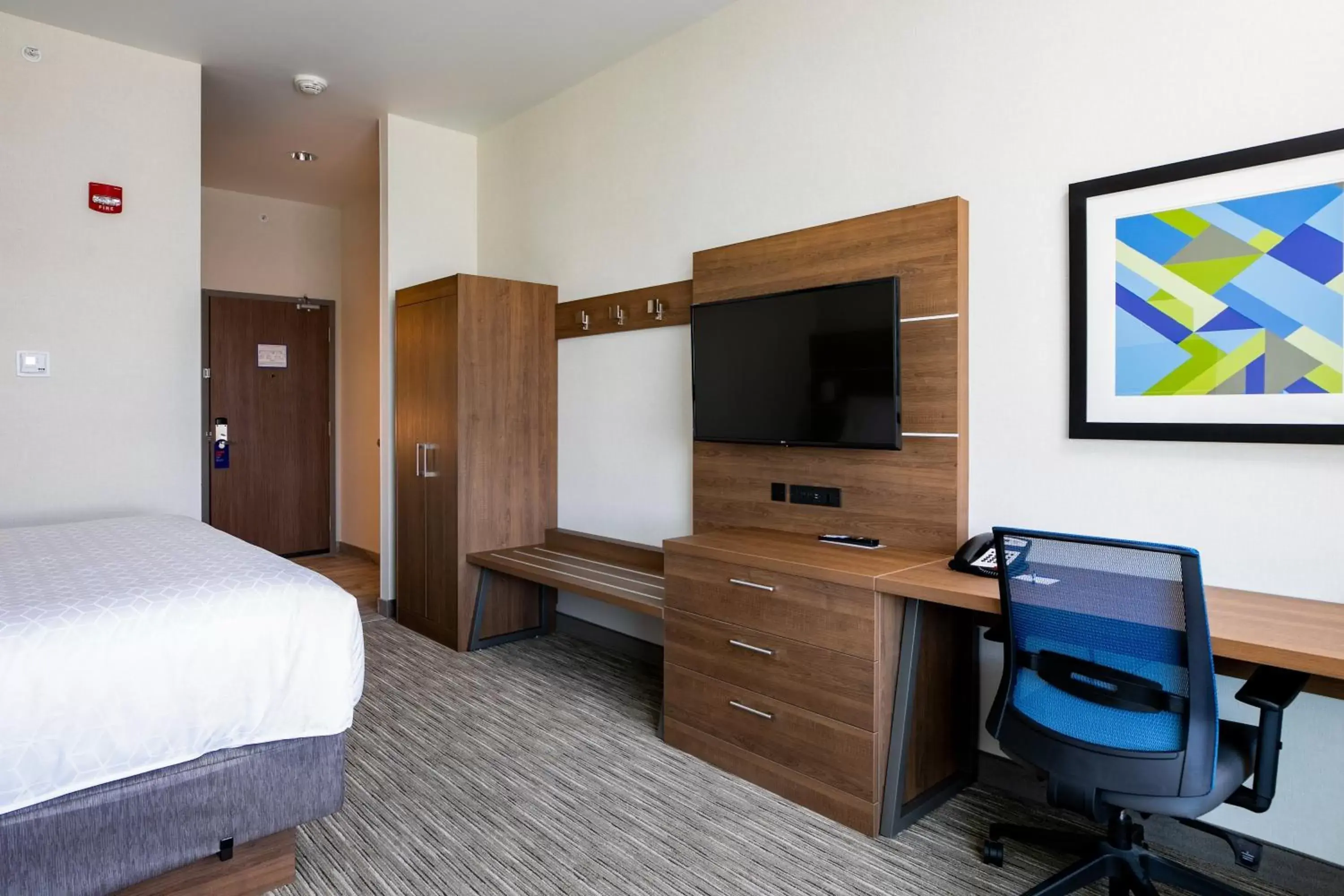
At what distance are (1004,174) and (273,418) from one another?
19.3 ft

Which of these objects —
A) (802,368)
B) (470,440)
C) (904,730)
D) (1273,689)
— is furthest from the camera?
(470,440)

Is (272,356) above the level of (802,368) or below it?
above

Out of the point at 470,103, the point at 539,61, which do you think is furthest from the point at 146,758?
the point at 470,103

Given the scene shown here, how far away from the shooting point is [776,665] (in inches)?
99.7

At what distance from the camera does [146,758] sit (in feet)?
5.70

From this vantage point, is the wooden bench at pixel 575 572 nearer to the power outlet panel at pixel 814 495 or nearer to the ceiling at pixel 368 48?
the power outlet panel at pixel 814 495

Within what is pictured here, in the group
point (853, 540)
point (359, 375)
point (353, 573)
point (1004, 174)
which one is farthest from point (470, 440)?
point (359, 375)

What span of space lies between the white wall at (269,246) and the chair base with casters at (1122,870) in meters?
6.39

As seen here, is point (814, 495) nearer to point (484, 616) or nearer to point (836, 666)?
point (836, 666)

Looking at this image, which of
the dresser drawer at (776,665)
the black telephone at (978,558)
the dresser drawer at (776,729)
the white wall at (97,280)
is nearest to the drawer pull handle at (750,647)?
the dresser drawer at (776,665)

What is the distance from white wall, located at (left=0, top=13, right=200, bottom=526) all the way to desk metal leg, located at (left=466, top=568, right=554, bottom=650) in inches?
59.7

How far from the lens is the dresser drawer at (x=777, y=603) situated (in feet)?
7.55

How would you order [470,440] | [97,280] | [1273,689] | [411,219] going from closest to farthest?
[1273,689], [97,280], [470,440], [411,219]

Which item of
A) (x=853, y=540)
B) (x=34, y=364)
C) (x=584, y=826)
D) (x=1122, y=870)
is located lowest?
(x=584, y=826)
